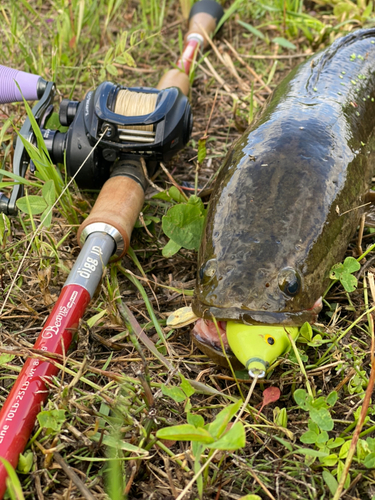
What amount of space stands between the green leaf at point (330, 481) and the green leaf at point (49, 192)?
1.62 m

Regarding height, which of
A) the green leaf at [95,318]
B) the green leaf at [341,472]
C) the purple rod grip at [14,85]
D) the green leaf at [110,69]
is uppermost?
the purple rod grip at [14,85]

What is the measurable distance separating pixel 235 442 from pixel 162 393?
52cm

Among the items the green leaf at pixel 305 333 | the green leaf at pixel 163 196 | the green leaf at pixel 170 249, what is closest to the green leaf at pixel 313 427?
the green leaf at pixel 305 333

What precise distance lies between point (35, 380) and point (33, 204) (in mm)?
936

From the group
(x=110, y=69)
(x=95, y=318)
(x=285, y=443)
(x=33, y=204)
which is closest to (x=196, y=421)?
(x=285, y=443)

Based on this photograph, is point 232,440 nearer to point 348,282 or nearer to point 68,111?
point 348,282

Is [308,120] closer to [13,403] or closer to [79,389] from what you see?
[79,389]

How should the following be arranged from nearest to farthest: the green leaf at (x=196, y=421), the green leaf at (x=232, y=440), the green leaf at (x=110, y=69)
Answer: the green leaf at (x=232, y=440), the green leaf at (x=196, y=421), the green leaf at (x=110, y=69)

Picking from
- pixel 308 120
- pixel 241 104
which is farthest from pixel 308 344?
pixel 241 104

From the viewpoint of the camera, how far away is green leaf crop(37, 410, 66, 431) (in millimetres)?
1670

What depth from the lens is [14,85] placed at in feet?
8.67

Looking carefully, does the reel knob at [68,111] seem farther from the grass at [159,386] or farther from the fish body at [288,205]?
the fish body at [288,205]

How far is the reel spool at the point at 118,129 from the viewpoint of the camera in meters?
2.46

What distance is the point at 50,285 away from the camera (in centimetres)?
245
